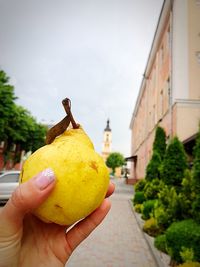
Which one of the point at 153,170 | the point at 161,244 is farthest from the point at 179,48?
the point at 161,244

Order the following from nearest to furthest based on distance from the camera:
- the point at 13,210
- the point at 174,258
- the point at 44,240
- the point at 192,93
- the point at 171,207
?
1. the point at 13,210
2. the point at 44,240
3. the point at 174,258
4. the point at 171,207
5. the point at 192,93

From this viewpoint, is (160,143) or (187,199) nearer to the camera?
(187,199)

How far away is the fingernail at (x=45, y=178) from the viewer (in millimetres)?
1198

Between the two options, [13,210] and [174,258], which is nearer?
[13,210]

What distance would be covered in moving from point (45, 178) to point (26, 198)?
0.23m

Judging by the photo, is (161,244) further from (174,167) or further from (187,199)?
(174,167)

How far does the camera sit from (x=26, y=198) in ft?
4.37

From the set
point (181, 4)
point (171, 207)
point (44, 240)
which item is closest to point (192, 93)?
point (181, 4)

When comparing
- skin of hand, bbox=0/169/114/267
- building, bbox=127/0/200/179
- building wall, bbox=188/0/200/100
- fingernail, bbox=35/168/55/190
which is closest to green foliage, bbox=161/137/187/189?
building, bbox=127/0/200/179

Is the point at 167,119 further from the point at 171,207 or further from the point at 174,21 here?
the point at 171,207

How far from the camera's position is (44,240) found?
5.68 feet

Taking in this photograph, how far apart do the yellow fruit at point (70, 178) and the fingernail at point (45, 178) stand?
0.11 feet

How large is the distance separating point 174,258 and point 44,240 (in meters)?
4.32

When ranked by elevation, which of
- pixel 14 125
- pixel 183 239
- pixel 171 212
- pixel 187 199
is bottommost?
pixel 183 239
